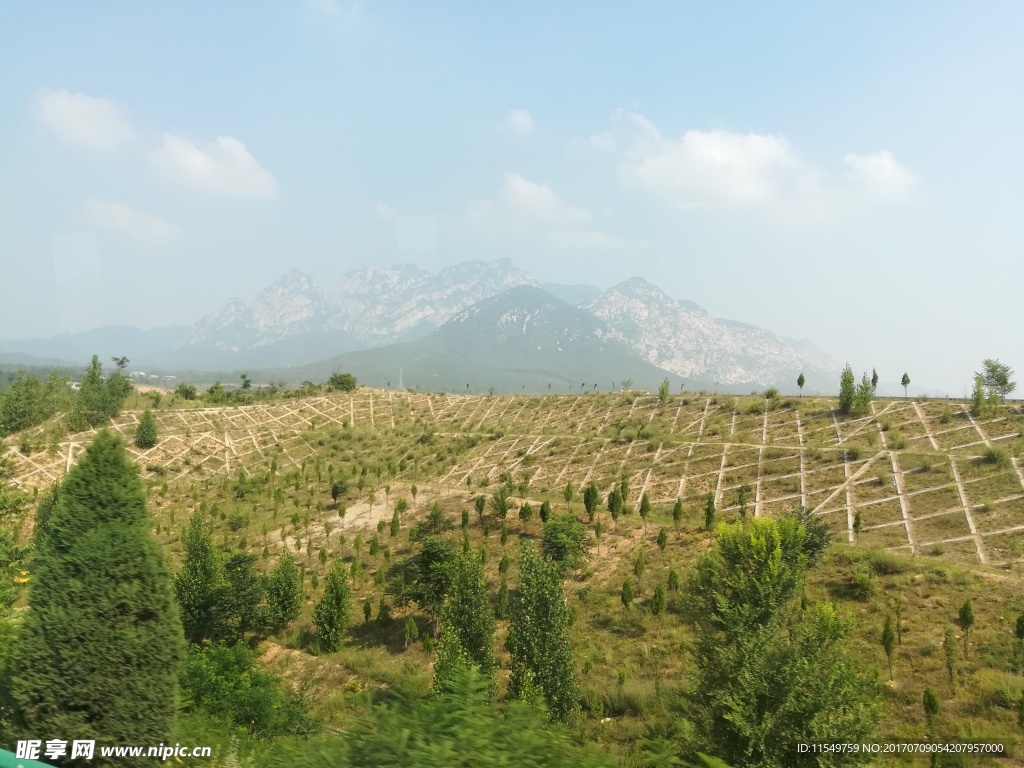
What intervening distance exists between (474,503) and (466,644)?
50.0ft

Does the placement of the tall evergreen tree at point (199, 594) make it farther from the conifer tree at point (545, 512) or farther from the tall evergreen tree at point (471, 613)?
the conifer tree at point (545, 512)

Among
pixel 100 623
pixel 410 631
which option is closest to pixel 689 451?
pixel 410 631

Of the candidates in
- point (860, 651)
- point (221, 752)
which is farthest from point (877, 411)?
point (221, 752)

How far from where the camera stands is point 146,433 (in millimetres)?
41562

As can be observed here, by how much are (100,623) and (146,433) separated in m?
41.8

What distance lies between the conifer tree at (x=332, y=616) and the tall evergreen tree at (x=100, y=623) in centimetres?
1200

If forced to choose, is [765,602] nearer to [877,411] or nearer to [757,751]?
[757,751]

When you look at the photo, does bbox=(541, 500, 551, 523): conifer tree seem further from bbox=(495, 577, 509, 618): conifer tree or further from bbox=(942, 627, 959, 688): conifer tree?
bbox=(942, 627, 959, 688): conifer tree

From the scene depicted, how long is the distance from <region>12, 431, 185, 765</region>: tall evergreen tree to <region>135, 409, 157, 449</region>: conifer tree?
40.8 metres

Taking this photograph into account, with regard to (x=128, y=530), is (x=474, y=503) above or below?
below

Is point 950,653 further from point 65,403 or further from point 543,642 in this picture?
point 65,403

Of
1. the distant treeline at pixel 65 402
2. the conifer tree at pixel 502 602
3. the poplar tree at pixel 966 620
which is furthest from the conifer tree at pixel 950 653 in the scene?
the distant treeline at pixel 65 402

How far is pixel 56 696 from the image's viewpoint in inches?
275

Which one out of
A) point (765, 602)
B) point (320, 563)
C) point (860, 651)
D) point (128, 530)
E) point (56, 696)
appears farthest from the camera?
point (320, 563)
